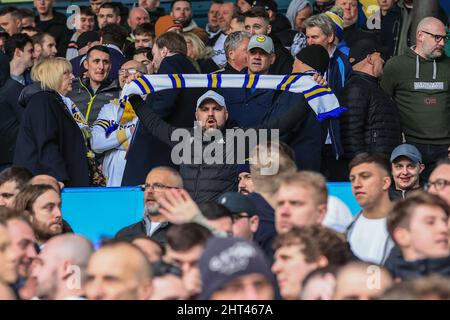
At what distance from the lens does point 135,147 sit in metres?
13.3

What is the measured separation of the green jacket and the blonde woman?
309 centimetres

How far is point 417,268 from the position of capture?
856 centimetres

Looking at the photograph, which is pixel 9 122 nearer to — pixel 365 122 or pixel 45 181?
pixel 45 181

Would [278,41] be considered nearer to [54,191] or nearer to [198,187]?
[198,187]

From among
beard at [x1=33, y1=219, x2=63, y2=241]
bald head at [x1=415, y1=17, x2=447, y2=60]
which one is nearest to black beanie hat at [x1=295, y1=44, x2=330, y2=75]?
bald head at [x1=415, y1=17, x2=447, y2=60]

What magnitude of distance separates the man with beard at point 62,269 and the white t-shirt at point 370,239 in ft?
6.58

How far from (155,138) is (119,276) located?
5.18m

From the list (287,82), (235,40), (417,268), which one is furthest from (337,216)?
(235,40)

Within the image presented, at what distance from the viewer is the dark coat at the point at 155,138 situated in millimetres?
13211

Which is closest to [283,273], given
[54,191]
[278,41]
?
[54,191]

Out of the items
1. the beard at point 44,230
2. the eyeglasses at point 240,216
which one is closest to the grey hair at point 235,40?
the beard at point 44,230

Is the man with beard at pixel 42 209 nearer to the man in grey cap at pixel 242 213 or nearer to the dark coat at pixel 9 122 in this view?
the man in grey cap at pixel 242 213

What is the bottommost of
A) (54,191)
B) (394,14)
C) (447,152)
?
(54,191)
